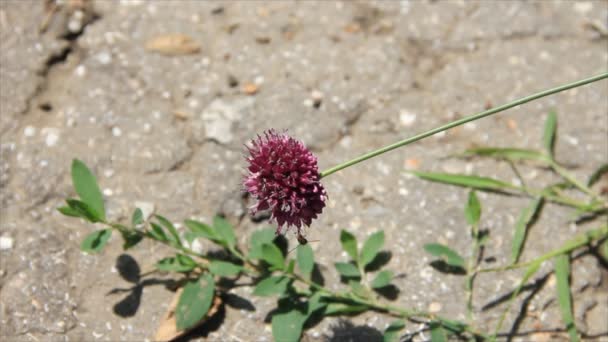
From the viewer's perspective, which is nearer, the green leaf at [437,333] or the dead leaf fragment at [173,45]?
the green leaf at [437,333]

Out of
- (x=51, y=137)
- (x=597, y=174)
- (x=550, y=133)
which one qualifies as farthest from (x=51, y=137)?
(x=597, y=174)

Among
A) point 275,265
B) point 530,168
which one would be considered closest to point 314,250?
point 275,265

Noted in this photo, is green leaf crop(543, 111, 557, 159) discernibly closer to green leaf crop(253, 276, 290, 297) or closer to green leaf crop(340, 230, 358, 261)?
green leaf crop(340, 230, 358, 261)

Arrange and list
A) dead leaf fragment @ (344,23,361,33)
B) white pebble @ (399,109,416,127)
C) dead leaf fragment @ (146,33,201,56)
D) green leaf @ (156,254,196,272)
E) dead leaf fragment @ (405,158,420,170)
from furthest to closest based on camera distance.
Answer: dead leaf fragment @ (344,23,361,33) < dead leaf fragment @ (146,33,201,56) < white pebble @ (399,109,416,127) < dead leaf fragment @ (405,158,420,170) < green leaf @ (156,254,196,272)

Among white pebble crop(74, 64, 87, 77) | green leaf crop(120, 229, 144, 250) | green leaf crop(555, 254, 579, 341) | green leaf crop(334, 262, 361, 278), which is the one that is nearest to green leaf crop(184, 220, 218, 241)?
→ green leaf crop(120, 229, 144, 250)

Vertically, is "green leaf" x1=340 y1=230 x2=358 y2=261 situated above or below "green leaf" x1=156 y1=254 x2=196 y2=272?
above

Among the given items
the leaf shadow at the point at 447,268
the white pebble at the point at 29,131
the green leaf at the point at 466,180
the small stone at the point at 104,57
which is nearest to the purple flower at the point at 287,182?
the leaf shadow at the point at 447,268

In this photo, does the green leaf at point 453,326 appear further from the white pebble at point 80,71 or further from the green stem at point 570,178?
the white pebble at point 80,71
